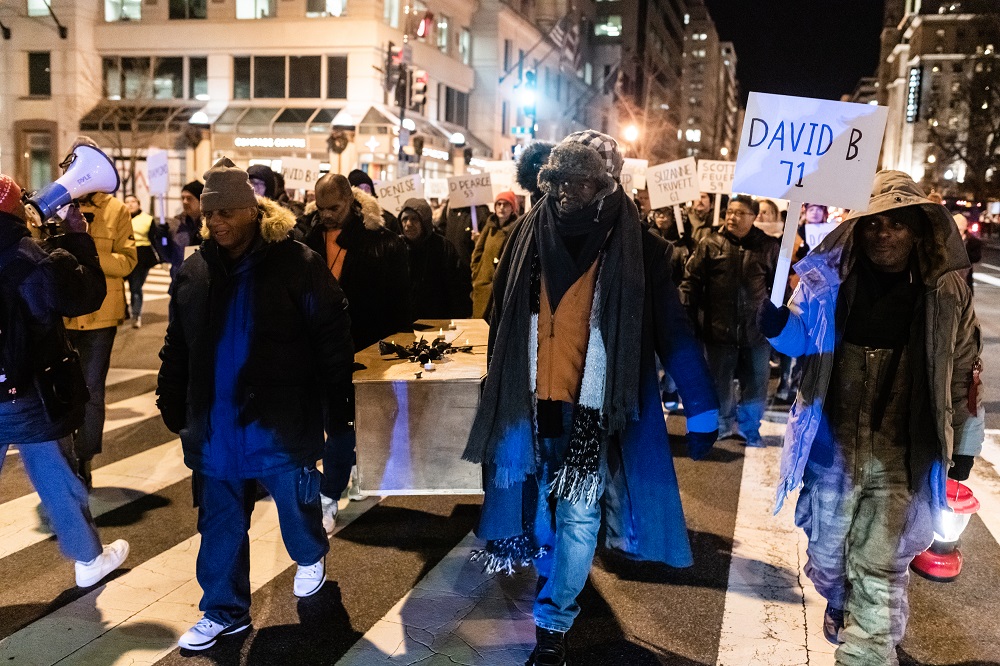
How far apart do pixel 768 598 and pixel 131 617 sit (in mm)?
3197

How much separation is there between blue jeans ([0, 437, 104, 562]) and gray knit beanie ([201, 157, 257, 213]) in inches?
59.7

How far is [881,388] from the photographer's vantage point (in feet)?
11.7

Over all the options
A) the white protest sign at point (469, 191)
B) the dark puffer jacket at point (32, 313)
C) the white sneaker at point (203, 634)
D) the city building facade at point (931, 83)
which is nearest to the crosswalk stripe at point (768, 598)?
the white sneaker at point (203, 634)

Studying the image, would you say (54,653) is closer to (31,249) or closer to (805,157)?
(31,249)

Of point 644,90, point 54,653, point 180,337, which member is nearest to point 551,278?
point 180,337

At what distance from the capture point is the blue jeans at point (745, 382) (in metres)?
7.66

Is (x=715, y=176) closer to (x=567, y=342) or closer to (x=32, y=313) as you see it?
Answer: (x=567, y=342)

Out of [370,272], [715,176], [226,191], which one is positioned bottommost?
[370,272]

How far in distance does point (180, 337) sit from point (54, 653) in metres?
1.48

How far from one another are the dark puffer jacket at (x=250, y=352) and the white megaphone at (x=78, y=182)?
3.77 feet

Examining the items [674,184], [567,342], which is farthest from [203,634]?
[674,184]

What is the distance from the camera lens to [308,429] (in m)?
4.01

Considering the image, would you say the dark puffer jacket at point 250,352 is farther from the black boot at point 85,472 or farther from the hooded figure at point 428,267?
the hooded figure at point 428,267

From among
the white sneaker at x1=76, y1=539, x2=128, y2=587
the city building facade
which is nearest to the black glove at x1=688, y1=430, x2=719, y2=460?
the white sneaker at x1=76, y1=539, x2=128, y2=587
